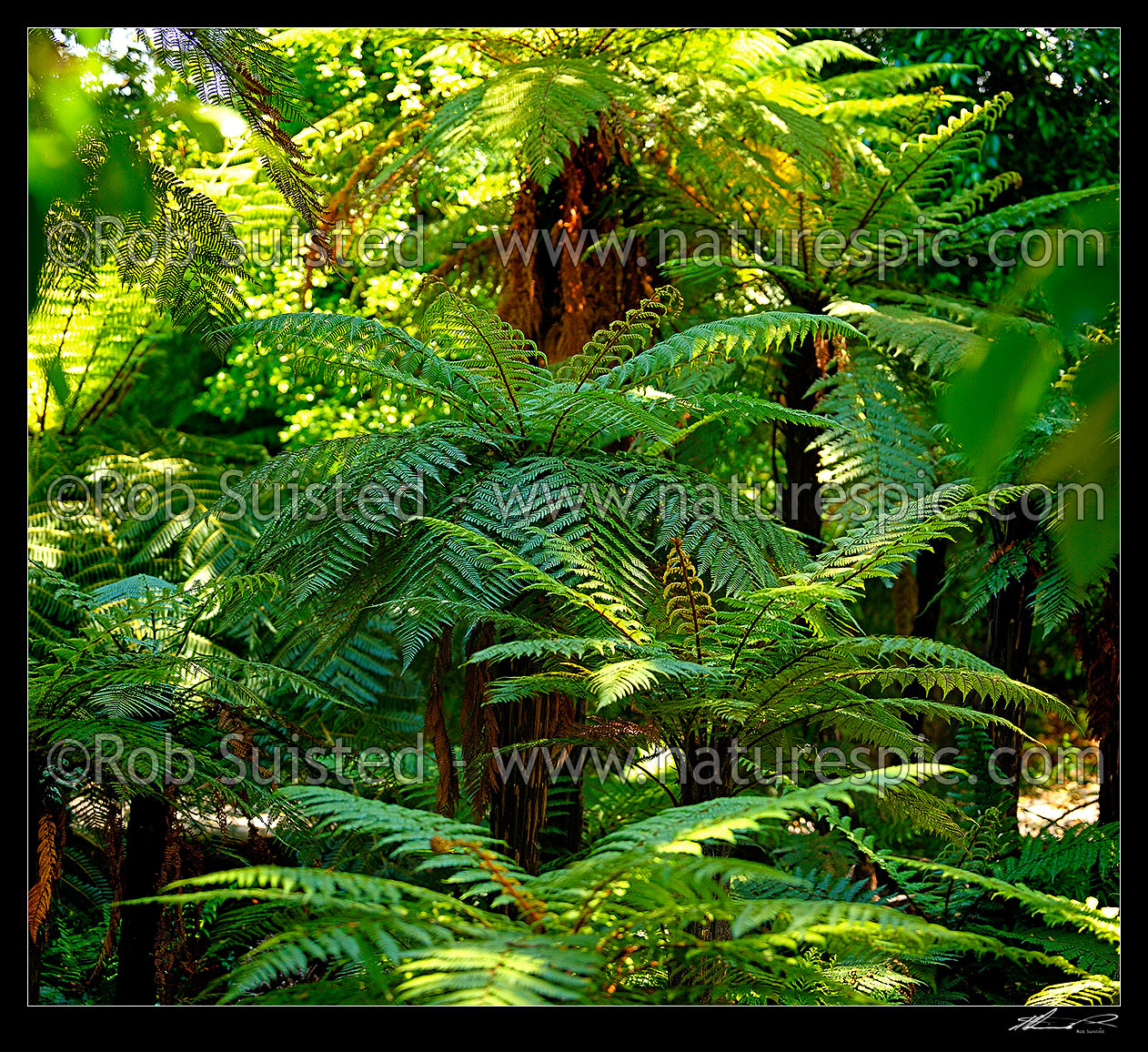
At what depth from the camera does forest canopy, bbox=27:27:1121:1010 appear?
91 centimetres

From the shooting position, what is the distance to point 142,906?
122cm

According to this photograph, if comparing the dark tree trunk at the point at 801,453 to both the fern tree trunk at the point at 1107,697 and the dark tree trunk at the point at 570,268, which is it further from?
the fern tree trunk at the point at 1107,697

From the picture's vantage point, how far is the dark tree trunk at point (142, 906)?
4.03ft

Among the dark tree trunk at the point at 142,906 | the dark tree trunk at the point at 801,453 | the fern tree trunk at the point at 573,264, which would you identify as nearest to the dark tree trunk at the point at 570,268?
the fern tree trunk at the point at 573,264

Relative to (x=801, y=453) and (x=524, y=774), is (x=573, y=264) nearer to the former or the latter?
(x=801, y=453)

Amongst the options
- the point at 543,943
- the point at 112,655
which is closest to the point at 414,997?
the point at 543,943

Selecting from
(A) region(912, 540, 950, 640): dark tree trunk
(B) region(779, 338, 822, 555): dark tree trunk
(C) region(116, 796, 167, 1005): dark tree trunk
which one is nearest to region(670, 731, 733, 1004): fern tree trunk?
(C) region(116, 796, 167, 1005): dark tree trunk

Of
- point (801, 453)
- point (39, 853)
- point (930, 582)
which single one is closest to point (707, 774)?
point (39, 853)

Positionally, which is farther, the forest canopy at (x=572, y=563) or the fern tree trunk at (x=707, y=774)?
the fern tree trunk at (x=707, y=774)

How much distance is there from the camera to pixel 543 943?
833mm
